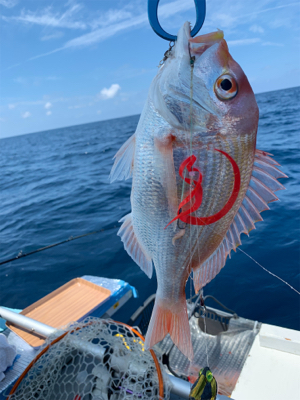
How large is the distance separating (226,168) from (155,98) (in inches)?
22.0

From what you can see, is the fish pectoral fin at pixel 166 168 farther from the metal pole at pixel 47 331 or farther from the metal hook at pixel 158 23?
the metal pole at pixel 47 331

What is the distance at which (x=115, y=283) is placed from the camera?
4.82 meters

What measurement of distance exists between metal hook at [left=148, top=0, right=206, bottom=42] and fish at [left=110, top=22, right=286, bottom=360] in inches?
2.2

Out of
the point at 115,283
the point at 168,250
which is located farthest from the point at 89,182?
the point at 168,250

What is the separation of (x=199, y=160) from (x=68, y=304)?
13.2ft

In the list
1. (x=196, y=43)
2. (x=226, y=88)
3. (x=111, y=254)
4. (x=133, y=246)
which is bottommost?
(x=111, y=254)

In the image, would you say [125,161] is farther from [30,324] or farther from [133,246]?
[30,324]

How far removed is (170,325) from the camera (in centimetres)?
166

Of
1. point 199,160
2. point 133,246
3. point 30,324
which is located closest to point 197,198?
point 199,160

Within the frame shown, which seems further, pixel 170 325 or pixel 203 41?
pixel 170 325

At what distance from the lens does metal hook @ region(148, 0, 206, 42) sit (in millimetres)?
1220

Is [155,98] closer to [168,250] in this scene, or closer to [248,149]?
[248,149]

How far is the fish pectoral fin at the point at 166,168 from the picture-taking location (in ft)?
4.59

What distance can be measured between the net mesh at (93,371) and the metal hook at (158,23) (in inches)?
95.0
